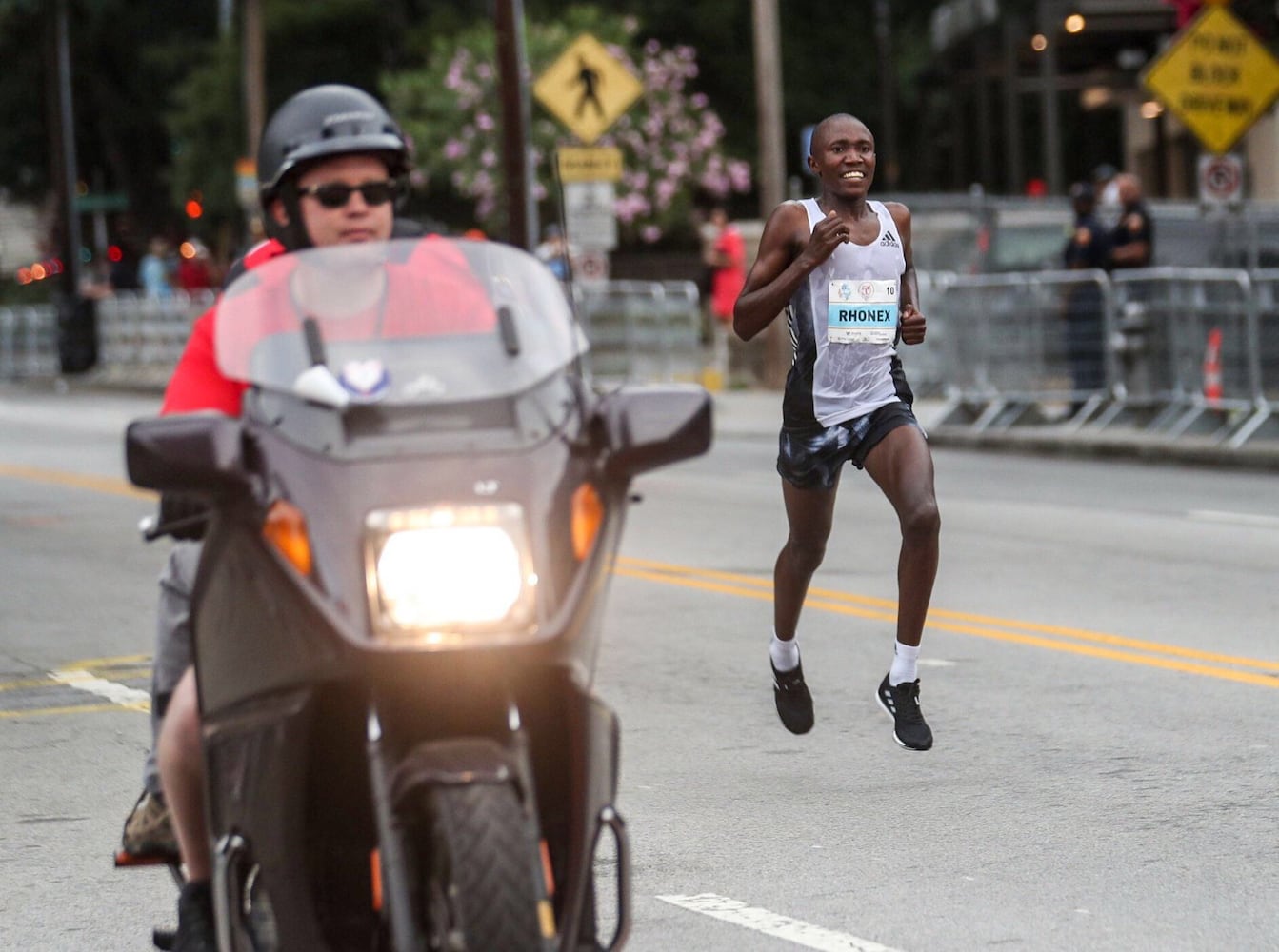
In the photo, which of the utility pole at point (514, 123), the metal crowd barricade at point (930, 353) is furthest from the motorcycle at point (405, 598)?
the utility pole at point (514, 123)

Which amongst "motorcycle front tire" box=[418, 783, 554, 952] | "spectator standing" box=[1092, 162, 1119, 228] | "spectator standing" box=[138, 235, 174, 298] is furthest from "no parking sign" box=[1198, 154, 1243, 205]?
"spectator standing" box=[138, 235, 174, 298]

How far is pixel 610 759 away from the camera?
412cm

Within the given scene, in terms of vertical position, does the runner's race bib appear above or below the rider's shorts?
above

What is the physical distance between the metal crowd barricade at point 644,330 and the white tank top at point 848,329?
69.6 ft

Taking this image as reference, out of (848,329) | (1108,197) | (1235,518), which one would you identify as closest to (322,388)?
(848,329)

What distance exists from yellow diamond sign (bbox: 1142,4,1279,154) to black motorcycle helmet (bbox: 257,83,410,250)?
55.2ft

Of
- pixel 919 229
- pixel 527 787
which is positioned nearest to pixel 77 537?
pixel 527 787

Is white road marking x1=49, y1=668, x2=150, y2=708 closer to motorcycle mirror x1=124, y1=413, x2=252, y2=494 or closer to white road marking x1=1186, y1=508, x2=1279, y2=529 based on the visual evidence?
motorcycle mirror x1=124, y1=413, x2=252, y2=494

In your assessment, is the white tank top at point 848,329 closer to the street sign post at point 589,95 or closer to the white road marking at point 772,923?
the white road marking at point 772,923

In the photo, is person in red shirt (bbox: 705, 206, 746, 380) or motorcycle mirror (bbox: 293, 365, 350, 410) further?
person in red shirt (bbox: 705, 206, 746, 380)

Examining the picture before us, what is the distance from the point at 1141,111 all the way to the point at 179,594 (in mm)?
43606

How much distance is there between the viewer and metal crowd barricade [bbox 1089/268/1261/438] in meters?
18.9

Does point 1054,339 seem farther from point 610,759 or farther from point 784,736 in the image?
point 610,759

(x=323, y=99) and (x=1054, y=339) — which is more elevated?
(x=323, y=99)
